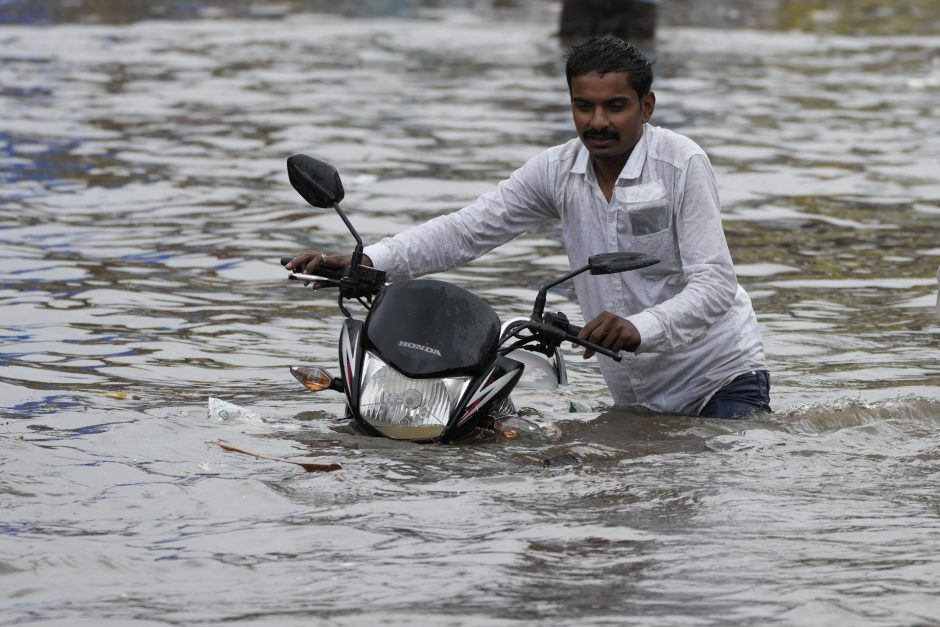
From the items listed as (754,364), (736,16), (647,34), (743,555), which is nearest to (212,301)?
(754,364)

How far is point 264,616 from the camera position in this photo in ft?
13.9

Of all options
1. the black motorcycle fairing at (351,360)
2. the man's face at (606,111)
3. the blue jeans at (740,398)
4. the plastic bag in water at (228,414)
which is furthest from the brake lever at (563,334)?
the plastic bag in water at (228,414)

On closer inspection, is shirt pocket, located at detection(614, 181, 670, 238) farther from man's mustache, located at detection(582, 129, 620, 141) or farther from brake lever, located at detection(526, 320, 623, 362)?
brake lever, located at detection(526, 320, 623, 362)

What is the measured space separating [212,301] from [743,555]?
202 inches

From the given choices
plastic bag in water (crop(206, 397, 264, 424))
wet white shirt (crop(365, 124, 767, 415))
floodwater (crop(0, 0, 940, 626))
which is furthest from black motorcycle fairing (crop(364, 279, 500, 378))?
plastic bag in water (crop(206, 397, 264, 424))

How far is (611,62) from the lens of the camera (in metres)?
6.06

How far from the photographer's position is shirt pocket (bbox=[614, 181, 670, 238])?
6.24 meters

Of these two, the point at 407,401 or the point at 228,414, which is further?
the point at 228,414

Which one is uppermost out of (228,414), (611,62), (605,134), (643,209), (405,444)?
(611,62)

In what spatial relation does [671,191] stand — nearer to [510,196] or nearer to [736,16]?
[510,196]

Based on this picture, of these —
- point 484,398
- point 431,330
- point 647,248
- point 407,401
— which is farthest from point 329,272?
point 647,248

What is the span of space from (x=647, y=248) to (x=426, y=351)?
1045mm

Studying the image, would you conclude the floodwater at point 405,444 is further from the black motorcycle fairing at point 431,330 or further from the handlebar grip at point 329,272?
the handlebar grip at point 329,272

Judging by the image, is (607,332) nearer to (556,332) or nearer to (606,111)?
(556,332)
